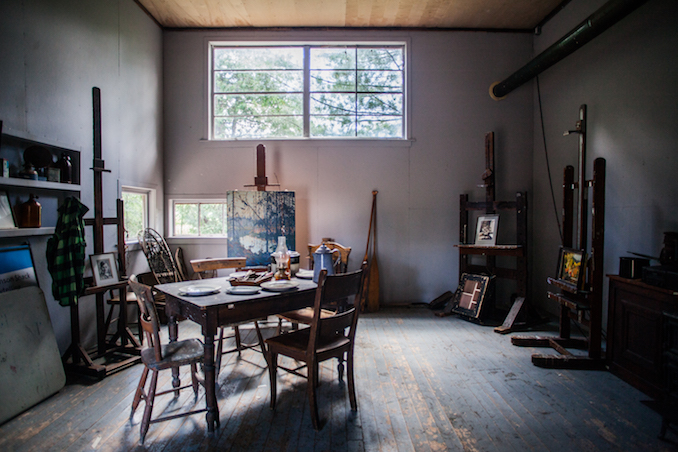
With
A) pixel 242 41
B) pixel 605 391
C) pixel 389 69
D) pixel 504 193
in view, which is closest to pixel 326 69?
pixel 389 69

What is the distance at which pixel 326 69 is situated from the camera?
207 inches

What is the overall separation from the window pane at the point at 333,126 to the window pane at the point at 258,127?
0.68 feet

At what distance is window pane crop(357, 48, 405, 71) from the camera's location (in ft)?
17.2

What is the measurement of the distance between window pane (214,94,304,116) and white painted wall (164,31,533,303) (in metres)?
0.27

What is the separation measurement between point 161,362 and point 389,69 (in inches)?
189

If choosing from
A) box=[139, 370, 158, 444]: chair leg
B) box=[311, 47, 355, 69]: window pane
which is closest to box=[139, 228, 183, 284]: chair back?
box=[139, 370, 158, 444]: chair leg

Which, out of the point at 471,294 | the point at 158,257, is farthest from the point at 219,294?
the point at 471,294

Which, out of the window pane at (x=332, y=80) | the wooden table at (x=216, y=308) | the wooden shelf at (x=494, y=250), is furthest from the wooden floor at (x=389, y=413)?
the window pane at (x=332, y=80)

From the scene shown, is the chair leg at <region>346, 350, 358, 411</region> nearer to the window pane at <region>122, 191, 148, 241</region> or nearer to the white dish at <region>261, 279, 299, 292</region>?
the white dish at <region>261, 279, 299, 292</region>

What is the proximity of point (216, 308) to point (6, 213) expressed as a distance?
1850mm

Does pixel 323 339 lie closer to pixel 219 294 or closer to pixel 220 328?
pixel 219 294

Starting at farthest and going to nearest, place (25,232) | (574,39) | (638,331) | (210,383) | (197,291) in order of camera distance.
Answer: (574,39), (638,331), (25,232), (197,291), (210,383)

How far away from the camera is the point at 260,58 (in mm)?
5242

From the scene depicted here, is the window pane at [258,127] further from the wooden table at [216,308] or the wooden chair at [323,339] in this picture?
the wooden chair at [323,339]
